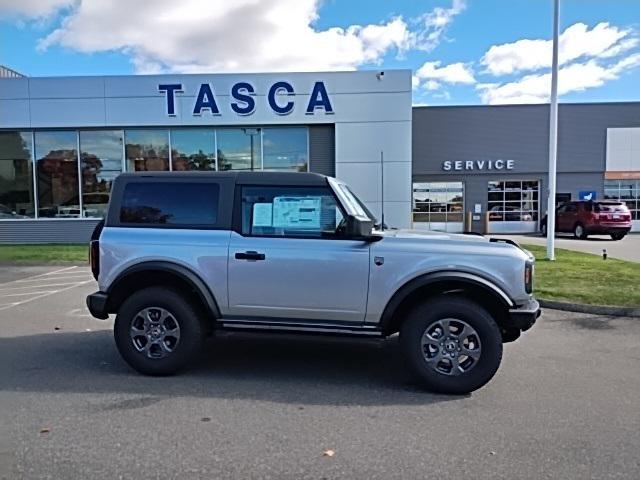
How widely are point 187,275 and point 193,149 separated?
14.7 meters

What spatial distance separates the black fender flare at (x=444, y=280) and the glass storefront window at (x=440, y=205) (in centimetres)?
2231

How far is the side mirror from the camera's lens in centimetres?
468

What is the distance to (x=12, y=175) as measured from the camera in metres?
19.5

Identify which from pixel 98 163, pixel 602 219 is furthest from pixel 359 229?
pixel 602 219

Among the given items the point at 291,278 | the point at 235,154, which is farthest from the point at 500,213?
the point at 291,278

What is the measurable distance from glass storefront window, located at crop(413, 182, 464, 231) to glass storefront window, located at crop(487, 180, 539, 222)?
5.18ft

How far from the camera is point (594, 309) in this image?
789 centimetres

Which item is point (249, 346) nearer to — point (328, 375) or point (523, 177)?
point (328, 375)

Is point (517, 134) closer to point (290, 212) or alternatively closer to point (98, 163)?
point (98, 163)

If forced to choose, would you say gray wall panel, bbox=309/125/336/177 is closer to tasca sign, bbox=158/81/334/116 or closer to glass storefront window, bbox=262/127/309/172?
glass storefront window, bbox=262/127/309/172

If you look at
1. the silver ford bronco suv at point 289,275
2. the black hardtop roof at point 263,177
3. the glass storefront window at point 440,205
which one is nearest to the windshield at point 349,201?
the silver ford bronco suv at point 289,275

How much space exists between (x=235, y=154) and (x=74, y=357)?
13.8 meters

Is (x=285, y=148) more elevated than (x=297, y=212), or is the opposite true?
(x=285, y=148)

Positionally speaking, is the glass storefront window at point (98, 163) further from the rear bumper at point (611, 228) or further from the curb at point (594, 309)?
the rear bumper at point (611, 228)
